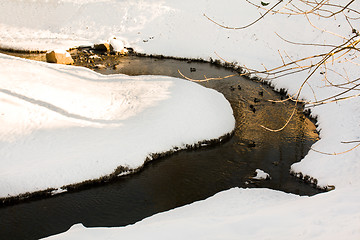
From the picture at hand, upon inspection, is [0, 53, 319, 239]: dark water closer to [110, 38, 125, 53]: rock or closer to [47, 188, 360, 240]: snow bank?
[47, 188, 360, 240]: snow bank

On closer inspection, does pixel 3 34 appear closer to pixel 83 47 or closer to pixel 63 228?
pixel 83 47

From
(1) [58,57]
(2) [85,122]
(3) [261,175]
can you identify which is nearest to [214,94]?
(3) [261,175]

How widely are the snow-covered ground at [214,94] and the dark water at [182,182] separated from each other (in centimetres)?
78

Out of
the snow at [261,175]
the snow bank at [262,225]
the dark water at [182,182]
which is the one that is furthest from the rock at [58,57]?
the snow at [261,175]

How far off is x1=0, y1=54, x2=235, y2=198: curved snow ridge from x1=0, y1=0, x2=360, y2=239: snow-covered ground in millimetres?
137

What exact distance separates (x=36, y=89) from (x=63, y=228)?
27.4ft

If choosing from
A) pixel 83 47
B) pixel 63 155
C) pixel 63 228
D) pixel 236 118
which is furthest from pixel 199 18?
pixel 63 228

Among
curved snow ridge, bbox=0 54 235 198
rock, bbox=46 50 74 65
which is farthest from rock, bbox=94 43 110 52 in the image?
curved snow ridge, bbox=0 54 235 198

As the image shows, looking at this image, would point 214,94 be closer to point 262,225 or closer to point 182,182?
point 182,182

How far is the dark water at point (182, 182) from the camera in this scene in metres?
9.53

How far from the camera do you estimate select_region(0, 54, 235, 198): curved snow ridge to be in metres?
11.2

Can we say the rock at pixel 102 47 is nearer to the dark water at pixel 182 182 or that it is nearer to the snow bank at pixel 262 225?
the dark water at pixel 182 182

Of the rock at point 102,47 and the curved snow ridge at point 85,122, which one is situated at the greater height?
the rock at point 102,47

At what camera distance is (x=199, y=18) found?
30.4 meters
